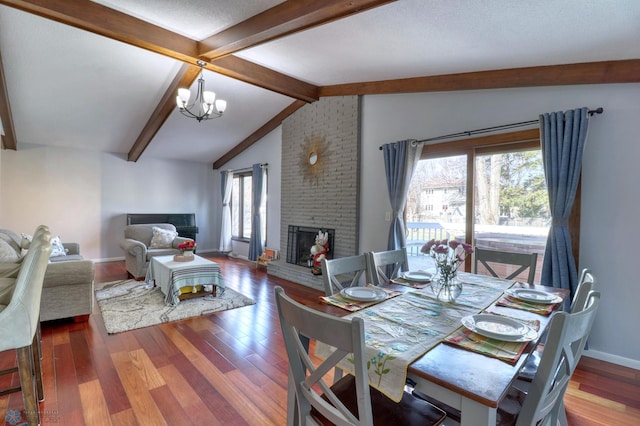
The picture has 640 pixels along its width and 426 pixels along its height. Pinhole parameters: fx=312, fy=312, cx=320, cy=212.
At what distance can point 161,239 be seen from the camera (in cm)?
554

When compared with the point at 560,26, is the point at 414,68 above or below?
above

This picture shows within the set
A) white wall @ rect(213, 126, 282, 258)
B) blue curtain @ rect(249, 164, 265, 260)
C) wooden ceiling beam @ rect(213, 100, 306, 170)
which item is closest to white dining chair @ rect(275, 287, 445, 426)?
wooden ceiling beam @ rect(213, 100, 306, 170)

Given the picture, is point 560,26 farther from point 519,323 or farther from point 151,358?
point 151,358

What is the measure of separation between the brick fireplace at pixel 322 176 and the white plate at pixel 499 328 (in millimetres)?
3074

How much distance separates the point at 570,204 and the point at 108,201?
299 inches

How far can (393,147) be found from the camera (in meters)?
3.95

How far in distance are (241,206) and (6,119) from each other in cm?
409

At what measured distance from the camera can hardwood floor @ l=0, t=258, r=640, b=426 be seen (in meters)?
1.90

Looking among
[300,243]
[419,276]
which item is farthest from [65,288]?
[419,276]

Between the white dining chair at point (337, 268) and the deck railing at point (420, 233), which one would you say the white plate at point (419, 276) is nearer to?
the white dining chair at point (337, 268)

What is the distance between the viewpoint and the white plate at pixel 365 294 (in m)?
1.64

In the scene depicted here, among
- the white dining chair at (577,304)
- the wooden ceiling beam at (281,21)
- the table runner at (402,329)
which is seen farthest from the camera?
the wooden ceiling beam at (281,21)

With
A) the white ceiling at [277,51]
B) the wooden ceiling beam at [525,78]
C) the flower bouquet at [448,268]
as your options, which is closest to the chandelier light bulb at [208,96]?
the white ceiling at [277,51]

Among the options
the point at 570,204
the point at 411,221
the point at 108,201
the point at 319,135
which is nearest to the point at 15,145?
the point at 108,201
